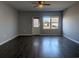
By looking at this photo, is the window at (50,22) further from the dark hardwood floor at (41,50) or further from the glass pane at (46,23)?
the dark hardwood floor at (41,50)

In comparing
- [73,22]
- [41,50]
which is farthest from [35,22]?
[41,50]

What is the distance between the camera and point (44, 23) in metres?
12.1

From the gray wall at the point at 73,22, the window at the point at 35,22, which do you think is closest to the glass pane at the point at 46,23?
the window at the point at 35,22

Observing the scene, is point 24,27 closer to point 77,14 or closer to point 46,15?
point 46,15

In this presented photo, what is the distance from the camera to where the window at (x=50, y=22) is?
39.4 feet

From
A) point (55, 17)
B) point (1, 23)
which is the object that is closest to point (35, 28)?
point (55, 17)

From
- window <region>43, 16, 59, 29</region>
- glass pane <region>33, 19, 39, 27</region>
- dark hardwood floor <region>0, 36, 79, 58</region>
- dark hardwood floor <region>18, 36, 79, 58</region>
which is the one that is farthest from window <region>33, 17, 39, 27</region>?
dark hardwood floor <region>0, 36, 79, 58</region>

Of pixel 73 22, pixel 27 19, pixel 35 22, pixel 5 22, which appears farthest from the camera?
pixel 35 22

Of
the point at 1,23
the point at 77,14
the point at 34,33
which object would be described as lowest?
the point at 34,33

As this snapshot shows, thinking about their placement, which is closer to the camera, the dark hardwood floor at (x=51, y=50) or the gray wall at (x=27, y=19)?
the dark hardwood floor at (x=51, y=50)

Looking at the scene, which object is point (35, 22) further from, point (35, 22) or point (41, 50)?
point (41, 50)

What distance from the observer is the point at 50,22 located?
12148 mm

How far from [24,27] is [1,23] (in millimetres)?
5377

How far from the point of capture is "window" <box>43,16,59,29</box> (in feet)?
39.4
